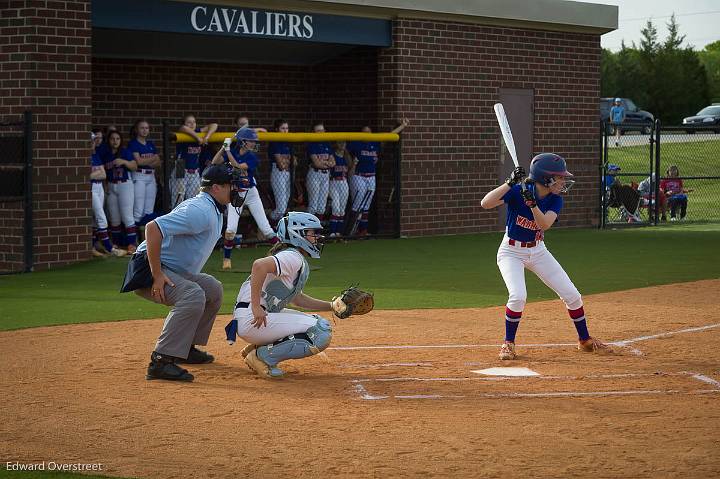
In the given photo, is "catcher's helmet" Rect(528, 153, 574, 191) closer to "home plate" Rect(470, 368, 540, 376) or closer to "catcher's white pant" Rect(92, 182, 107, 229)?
"home plate" Rect(470, 368, 540, 376)

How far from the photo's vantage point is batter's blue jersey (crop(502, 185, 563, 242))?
358 inches

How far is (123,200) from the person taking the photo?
1733cm

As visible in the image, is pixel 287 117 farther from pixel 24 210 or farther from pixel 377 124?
pixel 24 210

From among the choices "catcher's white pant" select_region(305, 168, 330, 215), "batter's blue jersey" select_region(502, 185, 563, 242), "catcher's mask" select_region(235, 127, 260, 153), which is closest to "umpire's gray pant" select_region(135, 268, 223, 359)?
"batter's blue jersey" select_region(502, 185, 563, 242)

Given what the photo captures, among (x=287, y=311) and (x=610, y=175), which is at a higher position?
(x=610, y=175)

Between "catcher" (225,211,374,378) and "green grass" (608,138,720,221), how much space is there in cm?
2608

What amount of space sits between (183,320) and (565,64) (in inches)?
686

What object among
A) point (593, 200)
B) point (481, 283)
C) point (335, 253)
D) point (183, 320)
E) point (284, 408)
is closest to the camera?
point (284, 408)

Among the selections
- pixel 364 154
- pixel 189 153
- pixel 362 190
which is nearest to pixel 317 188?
pixel 362 190

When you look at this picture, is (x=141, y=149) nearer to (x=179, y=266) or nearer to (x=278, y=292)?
(x=179, y=266)

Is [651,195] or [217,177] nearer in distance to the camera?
[217,177]

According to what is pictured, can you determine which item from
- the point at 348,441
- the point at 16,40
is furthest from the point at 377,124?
the point at 348,441

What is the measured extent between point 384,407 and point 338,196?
12744 millimetres

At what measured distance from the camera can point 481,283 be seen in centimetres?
1428
